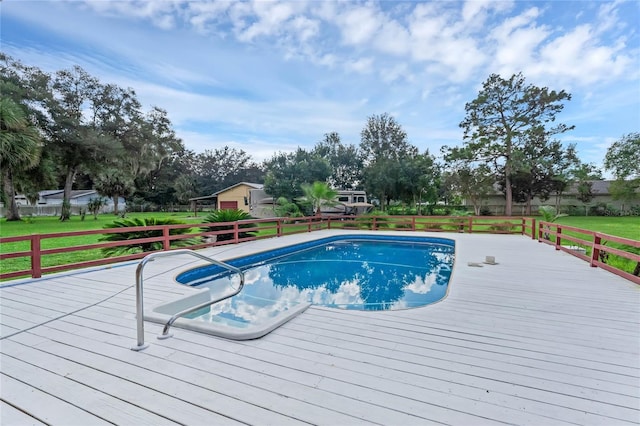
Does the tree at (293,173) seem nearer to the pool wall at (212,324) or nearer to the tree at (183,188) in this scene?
the tree at (183,188)

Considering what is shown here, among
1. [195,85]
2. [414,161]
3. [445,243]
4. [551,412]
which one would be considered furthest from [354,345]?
[414,161]

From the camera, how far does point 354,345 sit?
250 cm

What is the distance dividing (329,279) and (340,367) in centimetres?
446

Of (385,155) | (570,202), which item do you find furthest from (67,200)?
(570,202)

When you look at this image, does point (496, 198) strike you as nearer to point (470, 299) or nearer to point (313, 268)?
point (313, 268)

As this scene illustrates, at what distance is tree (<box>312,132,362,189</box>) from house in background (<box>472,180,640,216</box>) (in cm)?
1121

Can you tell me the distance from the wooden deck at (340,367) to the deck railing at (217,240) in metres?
1.15

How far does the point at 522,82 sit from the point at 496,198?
34.5 feet

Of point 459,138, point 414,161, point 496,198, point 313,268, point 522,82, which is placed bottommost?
point 313,268

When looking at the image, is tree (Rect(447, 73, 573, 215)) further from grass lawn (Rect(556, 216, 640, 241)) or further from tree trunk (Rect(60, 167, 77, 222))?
tree trunk (Rect(60, 167, 77, 222))

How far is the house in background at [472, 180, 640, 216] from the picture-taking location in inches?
929

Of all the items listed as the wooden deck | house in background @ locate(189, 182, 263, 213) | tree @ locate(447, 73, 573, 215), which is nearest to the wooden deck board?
the wooden deck

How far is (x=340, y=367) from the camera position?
2.15 m

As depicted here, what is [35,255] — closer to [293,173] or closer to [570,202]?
[293,173]
